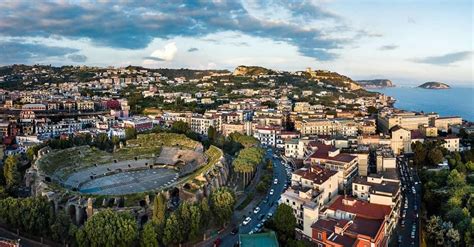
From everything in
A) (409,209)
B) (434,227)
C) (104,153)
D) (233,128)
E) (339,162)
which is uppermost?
(233,128)

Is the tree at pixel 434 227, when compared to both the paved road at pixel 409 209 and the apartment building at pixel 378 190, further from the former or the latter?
the apartment building at pixel 378 190

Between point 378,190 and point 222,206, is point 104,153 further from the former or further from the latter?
point 378,190

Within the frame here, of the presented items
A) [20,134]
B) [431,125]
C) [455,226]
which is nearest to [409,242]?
[455,226]

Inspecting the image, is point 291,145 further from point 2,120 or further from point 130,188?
point 2,120

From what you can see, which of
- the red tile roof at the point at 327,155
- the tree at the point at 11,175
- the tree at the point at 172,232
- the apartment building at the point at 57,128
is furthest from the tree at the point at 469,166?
the apartment building at the point at 57,128

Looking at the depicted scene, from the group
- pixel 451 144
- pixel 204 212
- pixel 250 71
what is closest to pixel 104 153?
pixel 204 212

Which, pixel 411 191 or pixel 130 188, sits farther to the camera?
pixel 130 188
